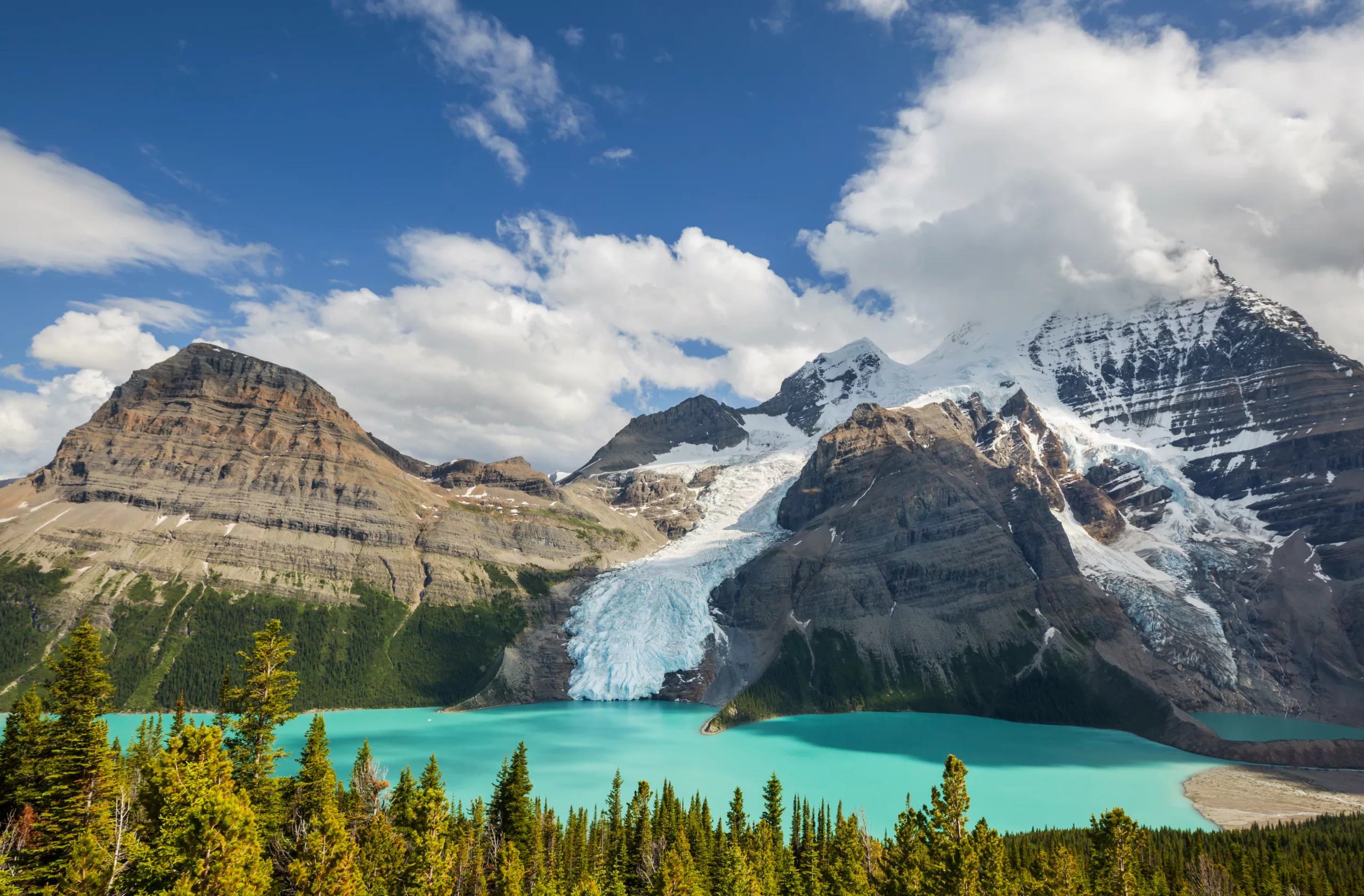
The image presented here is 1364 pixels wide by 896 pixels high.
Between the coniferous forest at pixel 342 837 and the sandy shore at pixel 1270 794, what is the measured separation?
57.3 meters

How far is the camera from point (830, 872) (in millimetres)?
54719

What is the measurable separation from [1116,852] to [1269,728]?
186 meters

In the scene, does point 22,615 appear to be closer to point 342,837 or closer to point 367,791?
point 367,791

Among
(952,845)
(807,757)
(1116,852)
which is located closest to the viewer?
(952,845)

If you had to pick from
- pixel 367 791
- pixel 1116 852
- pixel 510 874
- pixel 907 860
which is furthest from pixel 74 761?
pixel 1116 852

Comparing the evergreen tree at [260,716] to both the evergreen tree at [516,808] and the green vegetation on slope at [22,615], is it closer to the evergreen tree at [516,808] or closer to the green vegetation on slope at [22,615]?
the evergreen tree at [516,808]

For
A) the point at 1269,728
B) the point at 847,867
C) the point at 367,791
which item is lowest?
the point at 1269,728

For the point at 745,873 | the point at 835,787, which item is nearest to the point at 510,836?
the point at 745,873

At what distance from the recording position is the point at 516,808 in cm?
5438

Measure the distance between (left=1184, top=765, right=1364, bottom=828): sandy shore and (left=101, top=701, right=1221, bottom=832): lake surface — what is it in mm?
3737

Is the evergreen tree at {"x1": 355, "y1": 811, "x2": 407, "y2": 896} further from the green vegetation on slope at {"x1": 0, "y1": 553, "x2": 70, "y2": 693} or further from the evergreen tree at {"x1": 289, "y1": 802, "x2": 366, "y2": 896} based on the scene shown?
the green vegetation on slope at {"x1": 0, "y1": 553, "x2": 70, "y2": 693}

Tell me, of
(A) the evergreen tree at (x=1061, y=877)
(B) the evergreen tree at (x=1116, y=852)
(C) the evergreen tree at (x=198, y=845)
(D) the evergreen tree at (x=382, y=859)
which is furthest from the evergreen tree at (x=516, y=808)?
(B) the evergreen tree at (x=1116, y=852)

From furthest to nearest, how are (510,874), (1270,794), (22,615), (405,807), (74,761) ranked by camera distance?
(22,615), (1270,794), (405,807), (510,874), (74,761)

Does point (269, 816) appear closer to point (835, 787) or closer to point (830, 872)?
point (830, 872)
